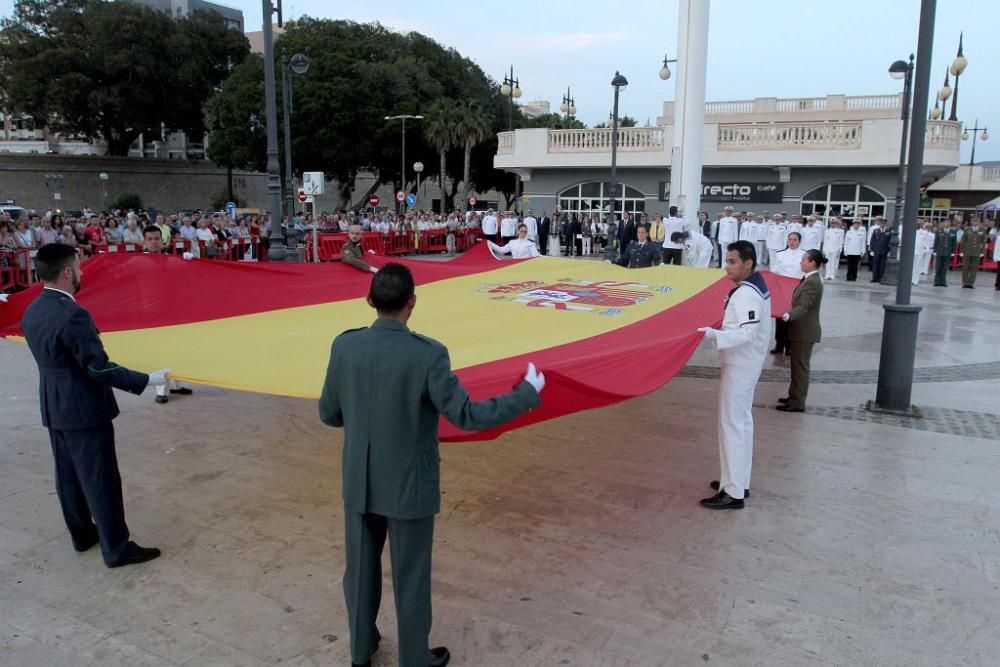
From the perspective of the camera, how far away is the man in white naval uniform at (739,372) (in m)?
5.64

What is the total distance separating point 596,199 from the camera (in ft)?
120

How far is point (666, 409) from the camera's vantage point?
341 inches

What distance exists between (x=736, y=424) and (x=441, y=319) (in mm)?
2824

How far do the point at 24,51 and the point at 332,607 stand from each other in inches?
2375

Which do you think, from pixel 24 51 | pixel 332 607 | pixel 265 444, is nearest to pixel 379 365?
pixel 332 607

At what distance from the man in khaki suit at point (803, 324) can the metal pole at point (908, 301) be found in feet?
2.61

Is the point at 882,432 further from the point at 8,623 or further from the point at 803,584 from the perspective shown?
the point at 8,623

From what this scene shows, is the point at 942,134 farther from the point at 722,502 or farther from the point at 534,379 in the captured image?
the point at 534,379

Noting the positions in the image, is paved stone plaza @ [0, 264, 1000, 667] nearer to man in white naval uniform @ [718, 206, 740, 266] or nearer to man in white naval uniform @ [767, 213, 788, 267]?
man in white naval uniform @ [767, 213, 788, 267]

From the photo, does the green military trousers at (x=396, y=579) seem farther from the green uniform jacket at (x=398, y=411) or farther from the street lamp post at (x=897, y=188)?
the street lamp post at (x=897, y=188)

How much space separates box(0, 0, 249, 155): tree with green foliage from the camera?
5103cm

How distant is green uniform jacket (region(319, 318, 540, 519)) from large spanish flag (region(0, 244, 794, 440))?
0.72 m

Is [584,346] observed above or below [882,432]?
above

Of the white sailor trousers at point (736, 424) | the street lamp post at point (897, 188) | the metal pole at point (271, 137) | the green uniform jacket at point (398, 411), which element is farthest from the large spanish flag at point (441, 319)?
the street lamp post at point (897, 188)
